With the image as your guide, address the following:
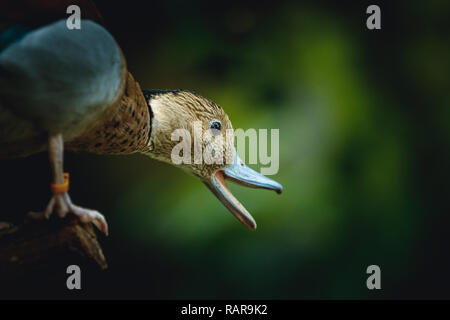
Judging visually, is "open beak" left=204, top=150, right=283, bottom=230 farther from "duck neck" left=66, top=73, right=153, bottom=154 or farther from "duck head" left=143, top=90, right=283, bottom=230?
"duck neck" left=66, top=73, right=153, bottom=154

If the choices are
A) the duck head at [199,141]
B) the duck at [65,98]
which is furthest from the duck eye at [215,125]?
the duck at [65,98]

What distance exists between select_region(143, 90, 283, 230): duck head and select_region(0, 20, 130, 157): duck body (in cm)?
16

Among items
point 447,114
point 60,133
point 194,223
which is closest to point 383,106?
point 447,114

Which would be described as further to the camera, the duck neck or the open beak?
the open beak

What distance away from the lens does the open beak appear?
2.74 ft

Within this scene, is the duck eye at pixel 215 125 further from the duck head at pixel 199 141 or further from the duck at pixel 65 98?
the duck at pixel 65 98

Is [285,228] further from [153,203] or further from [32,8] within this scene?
[32,8]

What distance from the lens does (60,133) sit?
62 centimetres

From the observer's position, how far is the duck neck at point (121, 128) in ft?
2.22

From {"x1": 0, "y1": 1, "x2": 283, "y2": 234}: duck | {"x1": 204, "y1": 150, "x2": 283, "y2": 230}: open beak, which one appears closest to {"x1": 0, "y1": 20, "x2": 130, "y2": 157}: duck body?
{"x1": 0, "y1": 1, "x2": 283, "y2": 234}: duck

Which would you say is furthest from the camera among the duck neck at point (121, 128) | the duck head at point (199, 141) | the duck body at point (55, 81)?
the duck head at point (199, 141)

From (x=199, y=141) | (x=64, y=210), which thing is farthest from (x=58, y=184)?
(x=199, y=141)

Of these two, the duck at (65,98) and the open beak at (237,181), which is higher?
the duck at (65,98)

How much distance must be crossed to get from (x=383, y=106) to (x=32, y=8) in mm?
976
